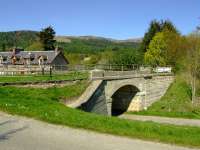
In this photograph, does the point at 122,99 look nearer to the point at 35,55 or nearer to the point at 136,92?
the point at 136,92

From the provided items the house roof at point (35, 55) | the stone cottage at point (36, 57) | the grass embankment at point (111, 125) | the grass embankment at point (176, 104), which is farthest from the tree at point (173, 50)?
the grass embankment at point (111, 125)

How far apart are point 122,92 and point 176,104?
691cm

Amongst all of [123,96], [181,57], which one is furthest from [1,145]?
[181,57]

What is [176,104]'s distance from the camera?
4475cm

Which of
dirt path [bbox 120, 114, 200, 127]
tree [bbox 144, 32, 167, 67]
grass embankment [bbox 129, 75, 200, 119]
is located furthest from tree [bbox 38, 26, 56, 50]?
dirt path [bbox 120, 114, 200, 127]

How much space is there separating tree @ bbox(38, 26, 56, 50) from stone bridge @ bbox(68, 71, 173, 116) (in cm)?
4504

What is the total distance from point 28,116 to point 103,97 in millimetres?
17624

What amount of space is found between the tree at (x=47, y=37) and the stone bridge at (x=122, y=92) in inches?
1773

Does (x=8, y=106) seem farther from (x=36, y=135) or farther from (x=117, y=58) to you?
(x=117, y=58)

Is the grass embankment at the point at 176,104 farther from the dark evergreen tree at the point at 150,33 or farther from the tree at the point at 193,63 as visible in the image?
the dark evergreen tree at the point at 150,33

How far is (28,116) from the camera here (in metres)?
13.2

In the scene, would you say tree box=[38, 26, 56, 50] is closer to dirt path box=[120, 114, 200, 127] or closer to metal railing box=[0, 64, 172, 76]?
metal railing box=[0, 64, 172, 76]

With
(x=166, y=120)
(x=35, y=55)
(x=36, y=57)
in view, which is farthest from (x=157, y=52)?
(x=166, y=120)

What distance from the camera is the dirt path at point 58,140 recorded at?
9.37 meters
